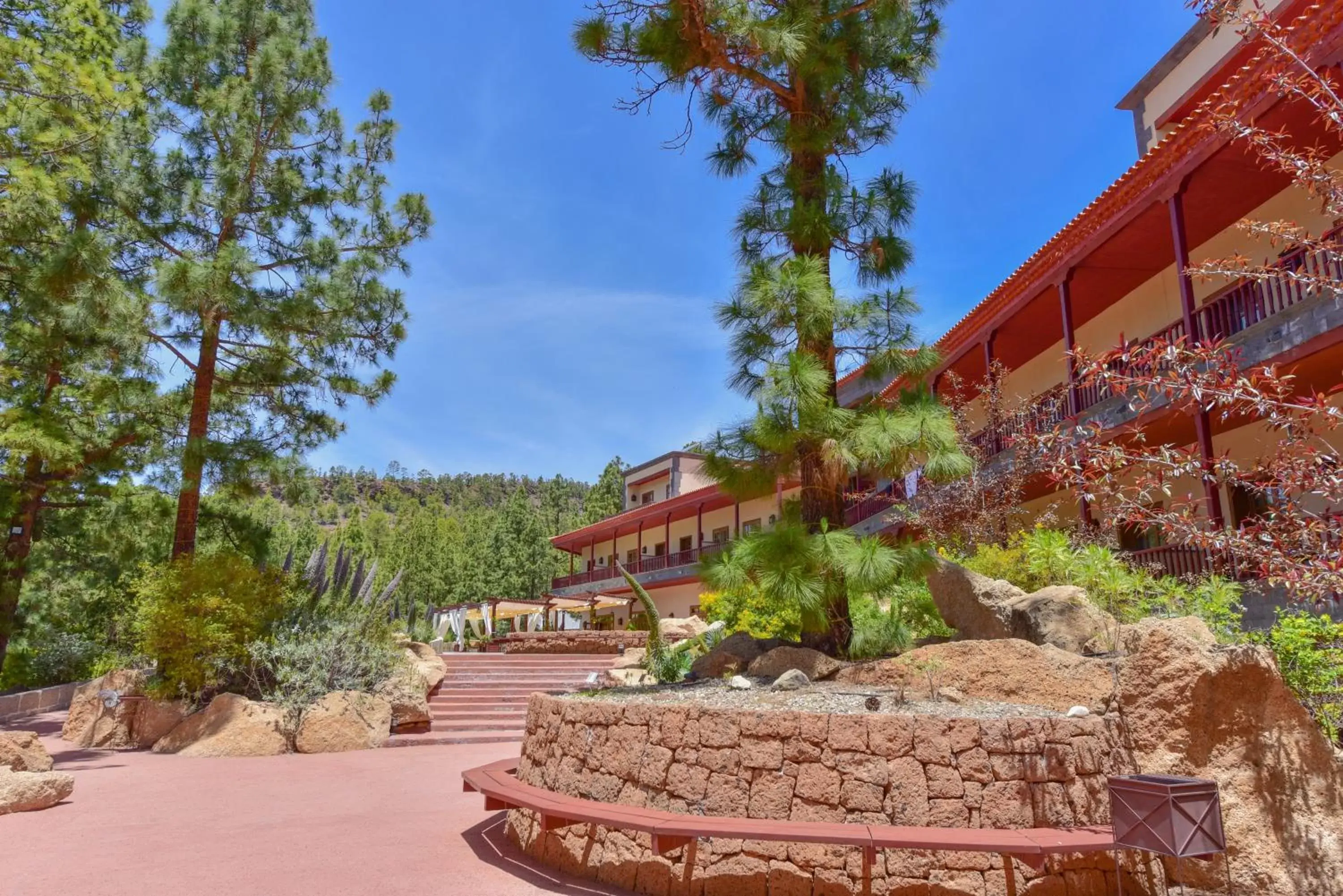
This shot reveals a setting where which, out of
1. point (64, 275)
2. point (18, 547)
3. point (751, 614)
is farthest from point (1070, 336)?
point (18, 547)

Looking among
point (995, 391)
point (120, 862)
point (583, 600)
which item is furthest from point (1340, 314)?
point (583, 600)

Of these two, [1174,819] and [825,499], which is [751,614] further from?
[1174,819]

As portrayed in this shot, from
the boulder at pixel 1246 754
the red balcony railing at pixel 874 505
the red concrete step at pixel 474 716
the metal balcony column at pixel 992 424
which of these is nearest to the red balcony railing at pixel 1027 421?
the metal balcony column at pixel 992 424

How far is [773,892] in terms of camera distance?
4137 mm

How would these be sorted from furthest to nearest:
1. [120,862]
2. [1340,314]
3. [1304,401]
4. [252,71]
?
[252,71] < [1340,314] < [120,862] < [1304,401]

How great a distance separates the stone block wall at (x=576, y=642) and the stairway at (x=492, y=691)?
2.44ft

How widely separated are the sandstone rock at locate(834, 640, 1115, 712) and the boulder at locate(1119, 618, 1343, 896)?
459 mm

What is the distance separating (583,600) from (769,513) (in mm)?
7054

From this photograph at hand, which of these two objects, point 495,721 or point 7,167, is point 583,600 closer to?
point 495,721

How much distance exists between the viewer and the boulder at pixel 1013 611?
620cm

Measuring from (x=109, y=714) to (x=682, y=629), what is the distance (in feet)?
38.5

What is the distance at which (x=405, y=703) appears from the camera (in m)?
11.9

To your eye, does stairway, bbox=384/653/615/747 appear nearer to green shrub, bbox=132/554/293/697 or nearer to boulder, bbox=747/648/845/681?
green shrub, bbox=132/554/293/697

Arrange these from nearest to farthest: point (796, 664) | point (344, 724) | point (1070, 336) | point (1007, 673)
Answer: point (1007, 673) → point (796, 664) → point (344, 724) → point (1070, 336)
